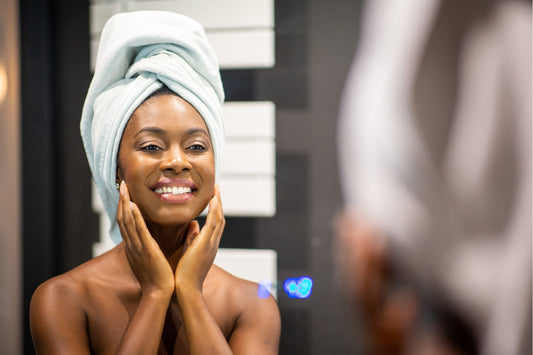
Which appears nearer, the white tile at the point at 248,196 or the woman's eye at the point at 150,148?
the woman's eye at the point at 150,148

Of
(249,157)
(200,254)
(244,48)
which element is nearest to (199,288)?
(200,254)

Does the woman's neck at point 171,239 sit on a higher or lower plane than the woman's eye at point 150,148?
lower

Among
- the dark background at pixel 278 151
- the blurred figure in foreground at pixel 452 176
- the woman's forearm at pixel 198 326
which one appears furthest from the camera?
the dark background at pixel 278 151

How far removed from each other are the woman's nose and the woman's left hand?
0.08 metres

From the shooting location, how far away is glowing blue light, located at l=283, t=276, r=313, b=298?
91cm

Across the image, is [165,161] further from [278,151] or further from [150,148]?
[278,151]

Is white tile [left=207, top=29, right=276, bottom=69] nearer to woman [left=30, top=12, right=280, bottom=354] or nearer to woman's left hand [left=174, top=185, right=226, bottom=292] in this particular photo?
woman [left=30, top=12, right=280, bottom=354]

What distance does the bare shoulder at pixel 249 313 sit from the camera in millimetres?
846

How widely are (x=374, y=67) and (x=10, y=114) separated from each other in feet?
2.67

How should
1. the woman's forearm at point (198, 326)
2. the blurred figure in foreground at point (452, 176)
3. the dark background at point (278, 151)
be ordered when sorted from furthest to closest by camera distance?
the dark background at point (278, 151)
the woman's forearm at point (198, 326)
the blurred figure in foreground at point (452, 176)

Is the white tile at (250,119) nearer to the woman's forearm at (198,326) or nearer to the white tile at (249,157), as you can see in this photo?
the white tile at (249,157)

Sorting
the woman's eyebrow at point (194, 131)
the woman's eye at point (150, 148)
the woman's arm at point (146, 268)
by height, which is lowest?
the woman's arm at point (146, 268)

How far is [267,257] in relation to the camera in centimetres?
95

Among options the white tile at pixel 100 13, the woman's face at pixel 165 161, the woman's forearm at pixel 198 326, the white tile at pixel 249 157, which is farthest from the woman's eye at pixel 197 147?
the white tile at pixel 100 13
